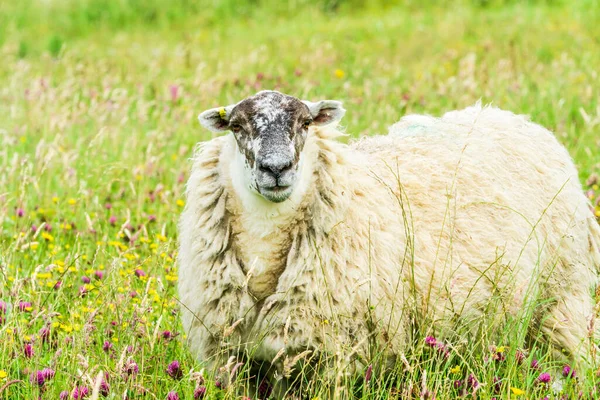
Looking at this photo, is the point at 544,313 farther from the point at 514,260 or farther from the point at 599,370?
the point at 599,370

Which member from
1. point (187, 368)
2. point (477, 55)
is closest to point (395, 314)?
point (187, 368)

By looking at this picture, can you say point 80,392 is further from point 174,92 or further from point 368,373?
point 174,92

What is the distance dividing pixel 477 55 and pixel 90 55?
4.96 m

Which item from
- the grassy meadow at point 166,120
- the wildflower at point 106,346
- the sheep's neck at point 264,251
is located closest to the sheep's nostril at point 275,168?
the sheep's neck at point 264,251

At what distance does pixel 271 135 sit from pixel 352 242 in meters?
0.62

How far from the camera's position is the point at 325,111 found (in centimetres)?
392

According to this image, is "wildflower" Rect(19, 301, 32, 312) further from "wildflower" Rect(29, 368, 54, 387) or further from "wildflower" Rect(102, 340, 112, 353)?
"wildflower" Rect(29, 368, 54, 387)

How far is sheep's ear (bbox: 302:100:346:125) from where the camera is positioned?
3875 mm

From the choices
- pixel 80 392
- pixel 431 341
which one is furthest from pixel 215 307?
pixel 431 341

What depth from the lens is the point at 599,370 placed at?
317 centimetres

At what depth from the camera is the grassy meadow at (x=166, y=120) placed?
3.33 m

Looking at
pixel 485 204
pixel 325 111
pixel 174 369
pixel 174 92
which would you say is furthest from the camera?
pixel 174 92

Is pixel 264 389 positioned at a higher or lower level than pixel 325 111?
lower

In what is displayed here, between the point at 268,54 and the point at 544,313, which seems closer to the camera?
the point at 544,313
